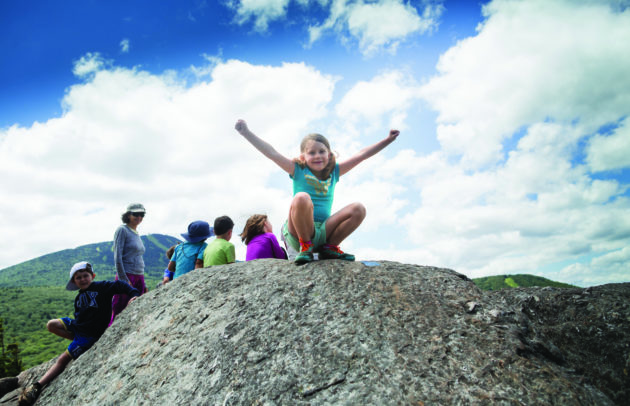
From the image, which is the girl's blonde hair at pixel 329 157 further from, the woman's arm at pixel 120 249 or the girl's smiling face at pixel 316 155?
the woman's arm at pixel 120 249

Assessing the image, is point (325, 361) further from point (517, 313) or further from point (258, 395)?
point (517, 313)

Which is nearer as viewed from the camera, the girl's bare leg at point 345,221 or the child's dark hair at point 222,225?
the girl's bare leg at point 345,221

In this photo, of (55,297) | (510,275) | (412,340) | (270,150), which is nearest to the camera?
(412,340)

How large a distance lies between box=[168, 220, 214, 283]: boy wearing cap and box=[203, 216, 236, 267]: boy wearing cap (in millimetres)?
470

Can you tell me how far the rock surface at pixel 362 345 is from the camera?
2992mm

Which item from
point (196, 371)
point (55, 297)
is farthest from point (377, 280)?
point (55, 297)

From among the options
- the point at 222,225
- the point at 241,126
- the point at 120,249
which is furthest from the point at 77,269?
the point at 241,126

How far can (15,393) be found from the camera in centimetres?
716

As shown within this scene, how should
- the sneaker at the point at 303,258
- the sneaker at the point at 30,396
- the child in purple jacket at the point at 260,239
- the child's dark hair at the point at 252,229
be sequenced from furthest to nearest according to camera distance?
the child's dark hair at the point at 252,229 < the child in purple jacket at the point at 260,239 < the sneaker at the point at 30,396 < the sneaker at the point at 303,258

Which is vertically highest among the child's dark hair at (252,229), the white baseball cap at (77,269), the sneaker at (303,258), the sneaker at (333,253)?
the child's dark hair at (252,229)

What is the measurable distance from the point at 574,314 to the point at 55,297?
244510 millimetres

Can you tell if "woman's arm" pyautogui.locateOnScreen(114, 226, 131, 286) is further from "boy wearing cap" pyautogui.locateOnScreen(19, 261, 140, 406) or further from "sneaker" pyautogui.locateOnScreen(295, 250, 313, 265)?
"sneaker" pyautogui.locateOnScreen(295, 250, 313, 265)

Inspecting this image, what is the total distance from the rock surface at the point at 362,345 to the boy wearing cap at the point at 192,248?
2440 mm

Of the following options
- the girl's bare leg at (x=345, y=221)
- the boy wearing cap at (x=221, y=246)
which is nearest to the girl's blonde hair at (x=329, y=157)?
the girl's bare leg at (x=345, y=221)
